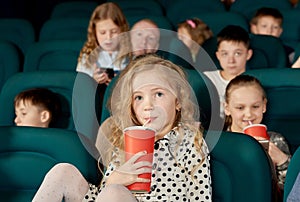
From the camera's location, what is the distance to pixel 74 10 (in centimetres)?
414

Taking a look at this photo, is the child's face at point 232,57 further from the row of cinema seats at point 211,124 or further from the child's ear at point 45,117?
the child's ear at point 45,117

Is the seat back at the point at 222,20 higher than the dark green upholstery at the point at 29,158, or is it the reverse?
the seat back at the point at 222,20

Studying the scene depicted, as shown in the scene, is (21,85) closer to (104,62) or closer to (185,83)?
(104,62)

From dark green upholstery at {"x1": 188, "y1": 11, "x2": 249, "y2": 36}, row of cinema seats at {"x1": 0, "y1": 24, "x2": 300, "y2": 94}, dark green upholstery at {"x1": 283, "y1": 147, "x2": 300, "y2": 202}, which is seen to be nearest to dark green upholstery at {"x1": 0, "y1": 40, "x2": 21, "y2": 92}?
row of cinema seats at {"x1": 0, "y1": 24, "x2": 300, "y2": 94}

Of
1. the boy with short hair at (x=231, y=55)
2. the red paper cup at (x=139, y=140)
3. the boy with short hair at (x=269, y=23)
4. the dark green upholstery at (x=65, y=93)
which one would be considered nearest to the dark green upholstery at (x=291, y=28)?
the boy with short hair at (x=269, y=23)

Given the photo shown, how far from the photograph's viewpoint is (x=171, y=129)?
182 cm

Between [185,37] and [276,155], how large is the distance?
47.1 inches

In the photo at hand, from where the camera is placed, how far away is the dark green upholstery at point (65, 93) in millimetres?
2287

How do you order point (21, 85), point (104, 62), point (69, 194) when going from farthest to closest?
point (104, 62), point (21, 85), point (69, 194)

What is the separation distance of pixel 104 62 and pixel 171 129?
3.43 ft

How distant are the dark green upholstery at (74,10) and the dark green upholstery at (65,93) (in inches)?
66.7

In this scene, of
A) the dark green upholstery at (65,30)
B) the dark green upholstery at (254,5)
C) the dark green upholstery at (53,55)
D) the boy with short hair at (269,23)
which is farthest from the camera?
the dark green upholstery at (254,5)

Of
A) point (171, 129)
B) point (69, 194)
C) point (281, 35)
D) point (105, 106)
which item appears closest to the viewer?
point (69, 194)

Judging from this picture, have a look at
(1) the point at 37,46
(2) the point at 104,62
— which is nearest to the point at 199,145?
(2) the point at 104,62
